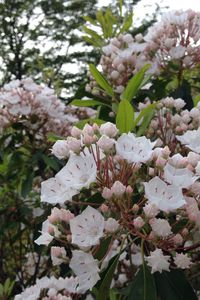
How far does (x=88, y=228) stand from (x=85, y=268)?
105mm

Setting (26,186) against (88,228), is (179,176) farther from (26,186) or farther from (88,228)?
(26,186)

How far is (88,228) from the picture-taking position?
1250mm

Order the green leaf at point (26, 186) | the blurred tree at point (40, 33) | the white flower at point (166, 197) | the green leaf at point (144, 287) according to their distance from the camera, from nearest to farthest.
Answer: the white flower at point (166, 197), the green leaf at point (144, 287), the green leaf at point (26, 186), the blurred tree at point (40, 33)

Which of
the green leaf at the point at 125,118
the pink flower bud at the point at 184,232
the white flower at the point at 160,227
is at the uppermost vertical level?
the green leaf at the point at 125,118

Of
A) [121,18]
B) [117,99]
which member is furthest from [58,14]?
[117,99]

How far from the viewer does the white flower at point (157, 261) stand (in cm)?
129

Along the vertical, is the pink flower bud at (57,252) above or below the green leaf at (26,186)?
below

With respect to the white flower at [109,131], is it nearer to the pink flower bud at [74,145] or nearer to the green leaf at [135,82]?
the pink flower bud at [74,145]

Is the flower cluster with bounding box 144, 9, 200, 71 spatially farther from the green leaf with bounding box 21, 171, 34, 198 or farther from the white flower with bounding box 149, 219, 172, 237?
the white flower with bounding box 149, 219, 172, 237

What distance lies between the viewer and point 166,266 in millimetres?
1323

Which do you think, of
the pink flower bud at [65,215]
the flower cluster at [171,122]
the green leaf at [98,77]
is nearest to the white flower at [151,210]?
the pink flower bud at [65,215]

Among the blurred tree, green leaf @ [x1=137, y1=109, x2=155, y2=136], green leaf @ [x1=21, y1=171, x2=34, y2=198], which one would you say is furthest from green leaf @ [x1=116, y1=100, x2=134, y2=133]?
the blurred tree

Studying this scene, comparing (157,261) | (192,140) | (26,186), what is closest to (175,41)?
(192,140)

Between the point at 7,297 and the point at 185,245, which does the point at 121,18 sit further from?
the point at 185,245
